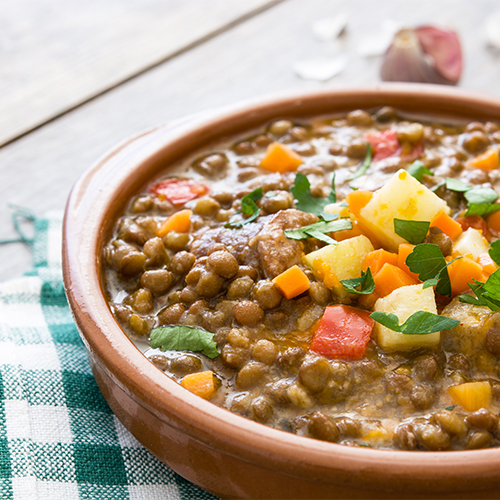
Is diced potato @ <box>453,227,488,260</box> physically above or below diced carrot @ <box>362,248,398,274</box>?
below

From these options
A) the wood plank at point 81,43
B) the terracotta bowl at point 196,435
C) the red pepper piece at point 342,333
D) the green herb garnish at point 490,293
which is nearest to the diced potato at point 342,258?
the red pepper piece at point 342,333

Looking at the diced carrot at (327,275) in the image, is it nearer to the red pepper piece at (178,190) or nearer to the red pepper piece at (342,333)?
the red pepper piece at (342,333)

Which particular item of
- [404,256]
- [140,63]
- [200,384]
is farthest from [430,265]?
[140,63]

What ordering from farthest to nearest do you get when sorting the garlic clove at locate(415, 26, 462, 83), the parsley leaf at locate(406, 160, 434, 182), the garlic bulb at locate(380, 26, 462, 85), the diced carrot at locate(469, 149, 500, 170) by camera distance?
the garlic clove at locate(415, 26, 462, 83), the garlic bulb at locate(380, 26, 462, 85), the diced carrot at locate(469, 149, 500, 170), the parsley leaf at locate(406, 160, 434, 182)

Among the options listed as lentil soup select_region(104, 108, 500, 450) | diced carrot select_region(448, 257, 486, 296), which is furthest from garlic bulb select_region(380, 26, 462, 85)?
diced carrot select_region(448, 257, 486, 296)

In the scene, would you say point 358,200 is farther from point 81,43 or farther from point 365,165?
point 81,43

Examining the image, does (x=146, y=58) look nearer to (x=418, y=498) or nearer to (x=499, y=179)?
(x=499, y=179)

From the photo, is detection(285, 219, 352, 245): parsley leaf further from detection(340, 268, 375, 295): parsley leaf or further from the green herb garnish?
the green herb garnish
